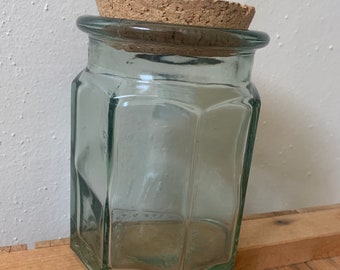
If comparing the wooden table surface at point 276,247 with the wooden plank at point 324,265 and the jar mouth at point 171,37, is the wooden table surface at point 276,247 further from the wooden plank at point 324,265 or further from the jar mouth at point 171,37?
the jar mouth at point 171,37

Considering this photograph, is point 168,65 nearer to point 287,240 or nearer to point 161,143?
point 161,143

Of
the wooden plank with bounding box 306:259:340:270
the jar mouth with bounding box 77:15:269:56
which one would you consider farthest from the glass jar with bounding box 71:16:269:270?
the wooden plank with bounding box 306:259:340:270

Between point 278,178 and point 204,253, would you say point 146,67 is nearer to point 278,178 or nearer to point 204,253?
point 204,253

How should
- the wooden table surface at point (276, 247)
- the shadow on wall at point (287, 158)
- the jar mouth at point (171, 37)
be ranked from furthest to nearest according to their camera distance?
the shadow on wall at point (287, 158) → the wooden table surface at point (276, 247) → the jar mouth at point (171, 37)

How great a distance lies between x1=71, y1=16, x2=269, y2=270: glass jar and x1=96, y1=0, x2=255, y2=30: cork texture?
14mm

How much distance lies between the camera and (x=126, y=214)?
1.54 ft

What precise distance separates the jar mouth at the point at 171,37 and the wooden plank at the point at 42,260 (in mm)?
210

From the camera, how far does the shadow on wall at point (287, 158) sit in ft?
1.96

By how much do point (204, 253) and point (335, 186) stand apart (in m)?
0.31

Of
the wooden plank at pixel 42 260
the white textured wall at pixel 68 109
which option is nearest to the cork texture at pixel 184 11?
the white textured wall at pixel 68 109

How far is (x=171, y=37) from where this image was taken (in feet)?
1.15

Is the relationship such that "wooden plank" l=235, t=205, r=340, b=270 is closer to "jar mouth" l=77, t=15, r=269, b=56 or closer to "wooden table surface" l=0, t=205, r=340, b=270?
"wooden table surface" l=0, t=205, r=340, b=270

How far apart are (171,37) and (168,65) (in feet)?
0.15

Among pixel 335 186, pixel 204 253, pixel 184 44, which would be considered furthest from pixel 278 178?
pixel 184 44
